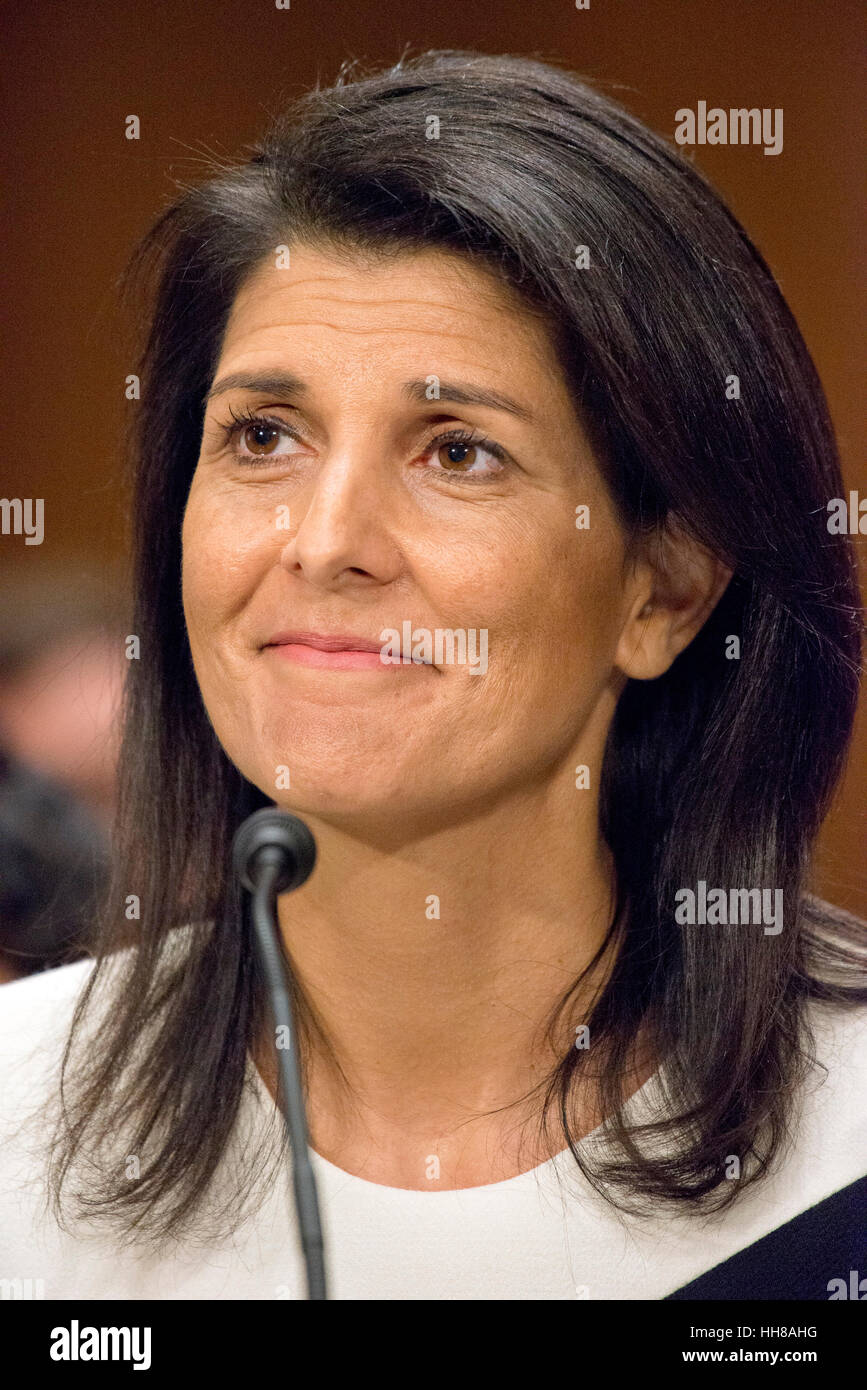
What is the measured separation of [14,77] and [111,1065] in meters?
1.21

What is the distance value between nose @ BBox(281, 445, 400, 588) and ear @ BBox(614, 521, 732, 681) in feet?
0.99

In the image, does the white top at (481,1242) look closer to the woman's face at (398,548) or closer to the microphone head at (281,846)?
the woman's face at (398,548)

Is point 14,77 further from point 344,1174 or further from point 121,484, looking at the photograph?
point 344,1174

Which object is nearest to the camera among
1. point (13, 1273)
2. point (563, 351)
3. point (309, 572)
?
point (309, 572)

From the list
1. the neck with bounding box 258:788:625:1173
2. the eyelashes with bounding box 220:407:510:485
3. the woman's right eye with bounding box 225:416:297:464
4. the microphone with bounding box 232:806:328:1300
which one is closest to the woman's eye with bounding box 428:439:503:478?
the eyelashes with bounding box 220:407:510:485

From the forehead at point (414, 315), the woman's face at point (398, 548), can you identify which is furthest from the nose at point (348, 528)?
the forehead at point (414, 315)

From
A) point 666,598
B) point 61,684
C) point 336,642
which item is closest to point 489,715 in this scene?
point 336,642

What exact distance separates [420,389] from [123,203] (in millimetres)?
754

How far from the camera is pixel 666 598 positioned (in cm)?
158

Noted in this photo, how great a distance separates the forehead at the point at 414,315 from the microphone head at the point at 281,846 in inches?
19.8

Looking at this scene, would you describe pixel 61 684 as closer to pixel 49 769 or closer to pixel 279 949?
pixel 49 769

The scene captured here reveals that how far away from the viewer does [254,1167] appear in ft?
5.10

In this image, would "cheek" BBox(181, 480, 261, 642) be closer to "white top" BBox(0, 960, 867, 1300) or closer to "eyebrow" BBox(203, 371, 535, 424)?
"eyebrow" BBox(203, 371, 535, 424)
